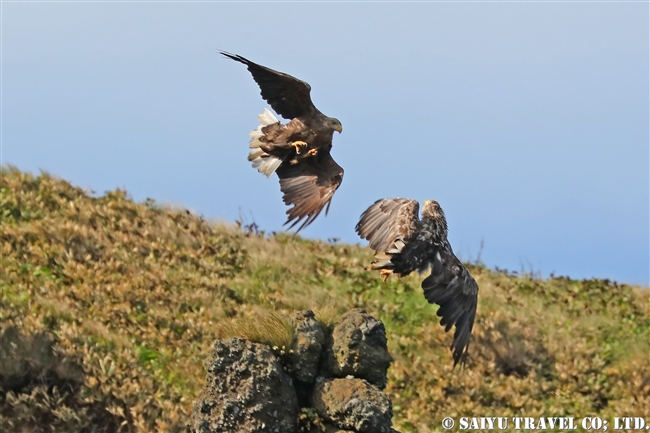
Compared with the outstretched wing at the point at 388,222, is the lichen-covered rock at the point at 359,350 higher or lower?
lower

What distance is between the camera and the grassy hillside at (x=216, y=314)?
43.1 ft

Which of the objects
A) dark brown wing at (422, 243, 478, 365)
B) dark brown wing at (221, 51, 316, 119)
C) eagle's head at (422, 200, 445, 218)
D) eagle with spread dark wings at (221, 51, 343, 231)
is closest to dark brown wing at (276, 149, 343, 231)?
eagle with spread dark wings at (221, 51, 343, 231)

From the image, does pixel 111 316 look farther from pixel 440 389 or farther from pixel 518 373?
pixel 518 373

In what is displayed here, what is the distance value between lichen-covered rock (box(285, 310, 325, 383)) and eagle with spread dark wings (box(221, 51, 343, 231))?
5.53 feet

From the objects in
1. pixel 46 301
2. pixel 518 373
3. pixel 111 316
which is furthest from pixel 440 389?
pixel 46 301

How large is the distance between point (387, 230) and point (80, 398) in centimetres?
554

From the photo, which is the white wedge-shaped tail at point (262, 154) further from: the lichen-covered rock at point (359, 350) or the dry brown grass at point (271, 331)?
the lichen-covered rock at point (359, 350)

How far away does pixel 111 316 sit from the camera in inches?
575

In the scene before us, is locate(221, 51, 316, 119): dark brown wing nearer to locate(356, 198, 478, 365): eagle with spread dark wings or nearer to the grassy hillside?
locate(356, 198, 478, 365): eagle with spread dark wings

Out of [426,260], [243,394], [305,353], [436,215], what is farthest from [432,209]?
[243,394]

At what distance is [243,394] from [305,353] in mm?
810

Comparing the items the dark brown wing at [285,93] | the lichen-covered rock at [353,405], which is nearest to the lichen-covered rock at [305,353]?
the lichen-covered rock at [353,405]

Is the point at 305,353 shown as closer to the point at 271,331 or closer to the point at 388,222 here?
the point at 271,331

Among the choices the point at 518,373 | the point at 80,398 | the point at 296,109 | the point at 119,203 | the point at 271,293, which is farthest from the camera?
the point at 119,203
